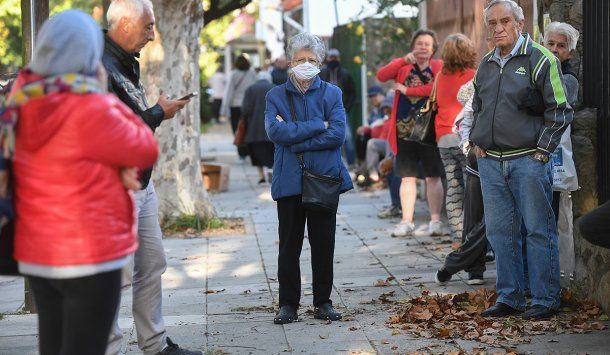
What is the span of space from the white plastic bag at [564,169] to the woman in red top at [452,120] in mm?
2164

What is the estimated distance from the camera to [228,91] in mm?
20984

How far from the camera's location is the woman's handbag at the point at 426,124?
32.1 feet

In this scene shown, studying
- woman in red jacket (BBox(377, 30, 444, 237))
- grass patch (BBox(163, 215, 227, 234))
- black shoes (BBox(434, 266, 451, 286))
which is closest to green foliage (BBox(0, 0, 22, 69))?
grass patch (BBox(163, 215, 227, 234))

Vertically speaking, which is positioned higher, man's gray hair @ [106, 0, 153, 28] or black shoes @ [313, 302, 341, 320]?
man's gray hair @ [106, 0, 153, 28]

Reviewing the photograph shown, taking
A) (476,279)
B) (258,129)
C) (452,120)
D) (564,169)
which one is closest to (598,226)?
(564,169)

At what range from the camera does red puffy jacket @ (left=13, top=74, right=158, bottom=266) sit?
399 cm

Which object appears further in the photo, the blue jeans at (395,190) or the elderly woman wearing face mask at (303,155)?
the blue jeans at (395,190)

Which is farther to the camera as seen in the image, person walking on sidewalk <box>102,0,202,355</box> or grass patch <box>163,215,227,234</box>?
grass patch <box>163,215,227,234</box>

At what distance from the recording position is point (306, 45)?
6848 mm

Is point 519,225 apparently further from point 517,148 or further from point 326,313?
point 326,313

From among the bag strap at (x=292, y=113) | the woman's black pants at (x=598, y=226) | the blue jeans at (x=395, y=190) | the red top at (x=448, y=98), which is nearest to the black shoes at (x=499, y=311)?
the bag strap at (x=292, y=113)

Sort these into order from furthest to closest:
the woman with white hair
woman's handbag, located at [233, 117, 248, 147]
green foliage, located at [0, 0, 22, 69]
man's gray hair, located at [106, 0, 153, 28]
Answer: green foliage, located at [0, 0, 22, 69]
woman's handbag, located at [233, 117, 248, 147]
the woman with white hair
man's gray hair, located at [106, 0, 153, 28]

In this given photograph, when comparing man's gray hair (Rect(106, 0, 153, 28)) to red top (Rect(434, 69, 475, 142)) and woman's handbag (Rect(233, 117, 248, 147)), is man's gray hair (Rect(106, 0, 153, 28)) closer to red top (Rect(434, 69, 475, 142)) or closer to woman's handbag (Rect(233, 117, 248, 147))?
red top (Rect(434, 69, 475, 142))

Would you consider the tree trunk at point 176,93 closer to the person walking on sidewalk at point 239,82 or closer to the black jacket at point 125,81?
the black jacket at point 125,81
